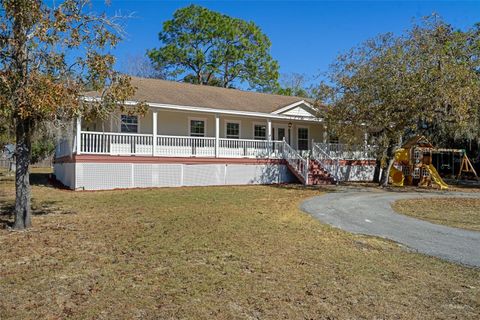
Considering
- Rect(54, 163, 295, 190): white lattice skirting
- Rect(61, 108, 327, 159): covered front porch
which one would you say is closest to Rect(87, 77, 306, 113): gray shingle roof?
Rect(61, 108, 327, 159): covered front porch

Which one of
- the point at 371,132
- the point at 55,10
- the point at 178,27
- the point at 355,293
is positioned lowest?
the point at 355,293

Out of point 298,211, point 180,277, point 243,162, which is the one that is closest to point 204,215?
point 298,211

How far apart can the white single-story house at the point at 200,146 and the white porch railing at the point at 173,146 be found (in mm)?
44

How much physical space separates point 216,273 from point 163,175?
43.7ft

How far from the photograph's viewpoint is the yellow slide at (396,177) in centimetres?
2232

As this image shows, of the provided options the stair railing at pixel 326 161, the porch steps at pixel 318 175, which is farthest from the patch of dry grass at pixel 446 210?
the stair railing at pixel 326 161

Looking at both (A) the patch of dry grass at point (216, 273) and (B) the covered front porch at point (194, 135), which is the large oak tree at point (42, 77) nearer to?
(A) the patch of dry grass at point (216, 273)

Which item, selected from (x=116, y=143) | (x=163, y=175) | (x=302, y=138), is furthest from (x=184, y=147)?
(x=302, y=138)

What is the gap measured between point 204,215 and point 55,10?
572 cm

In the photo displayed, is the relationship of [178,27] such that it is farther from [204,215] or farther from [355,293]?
[355,293]

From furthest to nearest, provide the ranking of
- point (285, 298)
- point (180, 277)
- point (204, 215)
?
point (204, 215) < point (180, 277) < point (285, 298)

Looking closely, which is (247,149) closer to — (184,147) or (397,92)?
(184,147)

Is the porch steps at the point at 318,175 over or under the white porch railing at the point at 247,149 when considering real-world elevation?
under

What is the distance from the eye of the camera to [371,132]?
19812 mm
